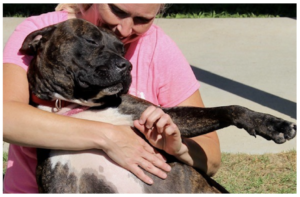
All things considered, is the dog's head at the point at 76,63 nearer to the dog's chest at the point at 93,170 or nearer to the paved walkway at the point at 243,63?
the dog's chest at the point at 93,170

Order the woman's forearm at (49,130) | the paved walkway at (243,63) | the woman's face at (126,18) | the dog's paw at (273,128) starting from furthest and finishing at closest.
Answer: the paved walkway at (243,63) → the woman's face at (126,18) → the woman's forearm at (49,130) → the dog's paw at (273,128)

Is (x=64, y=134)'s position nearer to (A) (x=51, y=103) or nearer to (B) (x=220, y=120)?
(A) (x=51, y=103)

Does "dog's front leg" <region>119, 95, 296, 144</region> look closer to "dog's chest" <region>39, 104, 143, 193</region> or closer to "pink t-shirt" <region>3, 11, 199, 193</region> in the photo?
"pink t-shirt" <region>3, 11, 199, 193</region>

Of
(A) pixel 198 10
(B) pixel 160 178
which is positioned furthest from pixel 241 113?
(A) pixel 198 10

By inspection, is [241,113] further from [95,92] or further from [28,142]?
[28,142]

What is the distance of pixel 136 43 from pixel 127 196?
39.4 inches

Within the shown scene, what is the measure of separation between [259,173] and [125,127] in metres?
2.06

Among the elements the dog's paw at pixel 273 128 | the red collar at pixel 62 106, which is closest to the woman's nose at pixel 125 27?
the red collar at pixel 62 106

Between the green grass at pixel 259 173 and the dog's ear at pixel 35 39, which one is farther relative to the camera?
the green grass at pixel 259 173

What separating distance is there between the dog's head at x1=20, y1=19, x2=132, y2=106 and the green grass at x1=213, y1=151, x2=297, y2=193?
178cm

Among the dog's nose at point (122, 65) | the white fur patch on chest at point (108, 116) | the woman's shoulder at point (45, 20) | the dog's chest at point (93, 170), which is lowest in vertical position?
the dog's chest at point (93, 170)

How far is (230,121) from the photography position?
136 inches

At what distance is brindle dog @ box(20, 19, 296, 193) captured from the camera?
136 inches

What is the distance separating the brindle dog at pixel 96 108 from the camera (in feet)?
11.3
